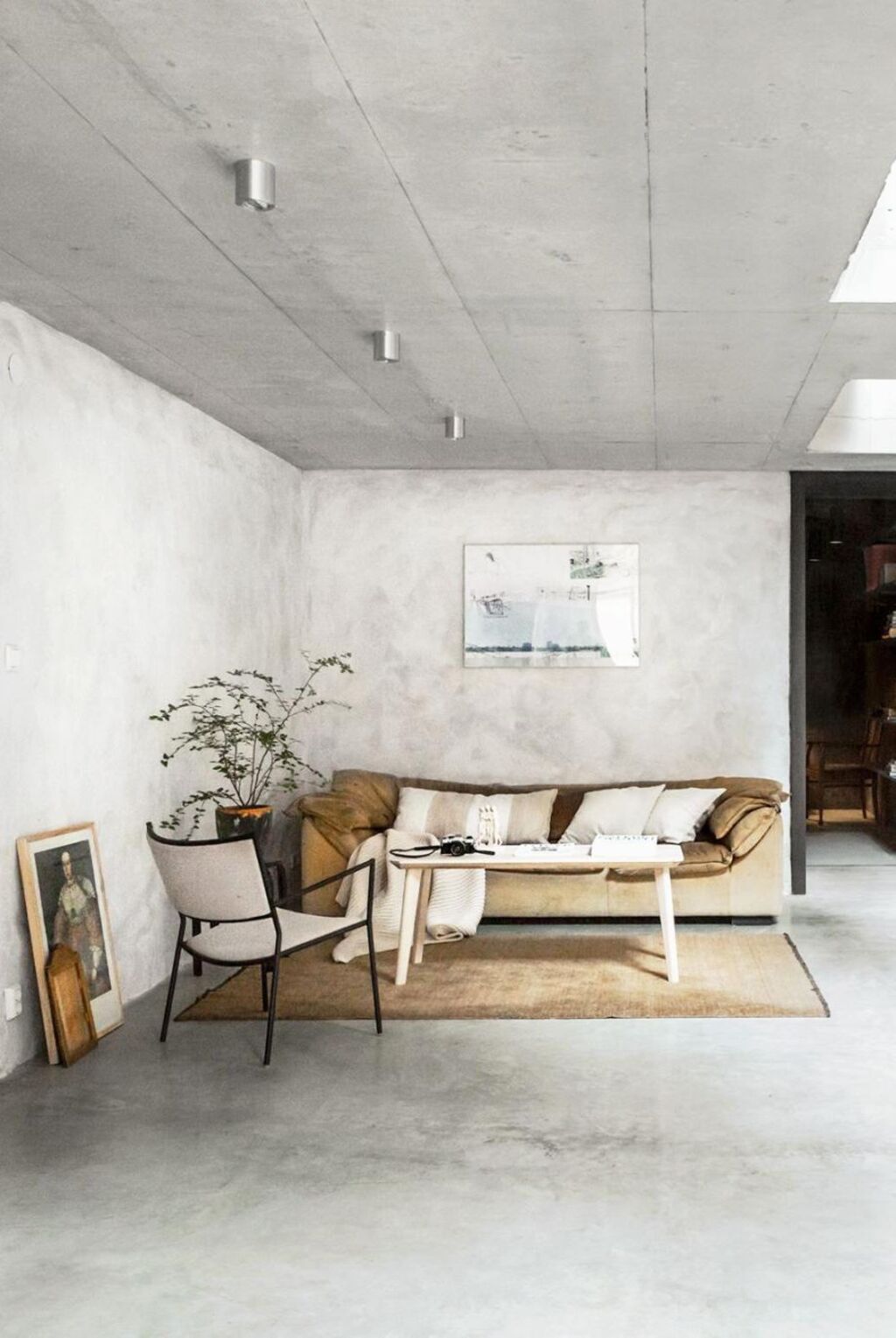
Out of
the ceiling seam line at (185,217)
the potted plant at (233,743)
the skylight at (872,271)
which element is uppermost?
the skylight at (872,271)

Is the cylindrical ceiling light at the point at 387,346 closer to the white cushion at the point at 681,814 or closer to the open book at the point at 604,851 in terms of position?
the open book at the point at 604,851

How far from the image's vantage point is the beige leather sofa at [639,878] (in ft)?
24.2

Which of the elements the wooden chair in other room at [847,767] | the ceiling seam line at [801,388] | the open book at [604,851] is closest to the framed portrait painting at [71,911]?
the open book at [604,851]

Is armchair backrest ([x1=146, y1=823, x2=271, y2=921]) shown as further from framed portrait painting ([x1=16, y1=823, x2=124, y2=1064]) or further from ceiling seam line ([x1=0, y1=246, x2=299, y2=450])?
ceiling seam line ([x1=0, y1=246, x2=299, y2=450])

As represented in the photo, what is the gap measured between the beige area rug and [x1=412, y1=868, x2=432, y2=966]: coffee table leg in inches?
3.1

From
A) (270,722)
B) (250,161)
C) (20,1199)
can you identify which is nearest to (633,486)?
(270,722)

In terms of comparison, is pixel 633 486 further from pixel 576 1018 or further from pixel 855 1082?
pixel 855 1082

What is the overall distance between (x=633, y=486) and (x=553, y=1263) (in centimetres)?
606

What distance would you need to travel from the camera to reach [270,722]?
26.3ft

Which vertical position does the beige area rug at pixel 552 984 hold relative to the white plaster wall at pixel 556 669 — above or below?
below

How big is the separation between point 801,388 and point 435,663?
3444mm

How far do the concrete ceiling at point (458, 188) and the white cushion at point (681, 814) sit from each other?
265cm

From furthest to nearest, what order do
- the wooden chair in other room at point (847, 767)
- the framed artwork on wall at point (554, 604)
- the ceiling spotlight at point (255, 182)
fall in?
the wooden chair in other room at point (847, 767) < the framed artwork on wall at point (554, 604) < the ceiling spotlight at point (255, 182)

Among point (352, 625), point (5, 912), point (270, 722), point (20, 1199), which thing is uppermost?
point (352, 625)
